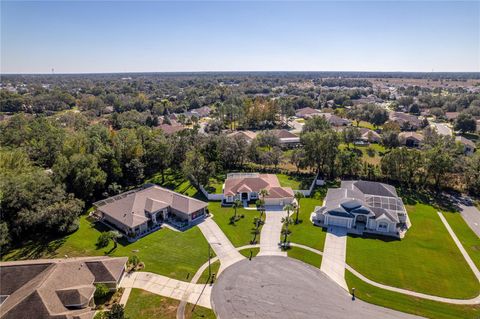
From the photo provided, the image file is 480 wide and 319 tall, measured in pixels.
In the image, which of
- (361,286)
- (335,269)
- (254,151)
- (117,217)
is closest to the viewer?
→ (361,286)

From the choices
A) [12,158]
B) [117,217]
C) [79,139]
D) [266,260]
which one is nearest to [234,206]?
[266,260]

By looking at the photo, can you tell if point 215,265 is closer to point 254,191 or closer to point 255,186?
point 254,191

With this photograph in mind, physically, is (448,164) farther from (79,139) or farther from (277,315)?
(79,139)

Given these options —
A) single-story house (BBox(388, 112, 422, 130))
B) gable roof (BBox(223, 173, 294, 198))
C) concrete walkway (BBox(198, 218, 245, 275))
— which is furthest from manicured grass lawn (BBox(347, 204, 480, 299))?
single-story house (BBox(388, 112, 422, 130))

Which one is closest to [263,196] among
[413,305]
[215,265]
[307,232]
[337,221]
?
[307,232]

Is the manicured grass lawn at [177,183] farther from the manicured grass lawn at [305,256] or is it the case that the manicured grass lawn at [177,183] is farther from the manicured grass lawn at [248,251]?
the manicured grass lawn at [305,256]

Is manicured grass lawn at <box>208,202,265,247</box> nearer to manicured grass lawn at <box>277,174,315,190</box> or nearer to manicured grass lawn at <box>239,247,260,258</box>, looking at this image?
manicured grass lawn at <box>239,247,260,258</box>

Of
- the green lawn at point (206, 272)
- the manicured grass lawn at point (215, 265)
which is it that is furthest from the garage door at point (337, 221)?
the green lawn at point (206, 272)
